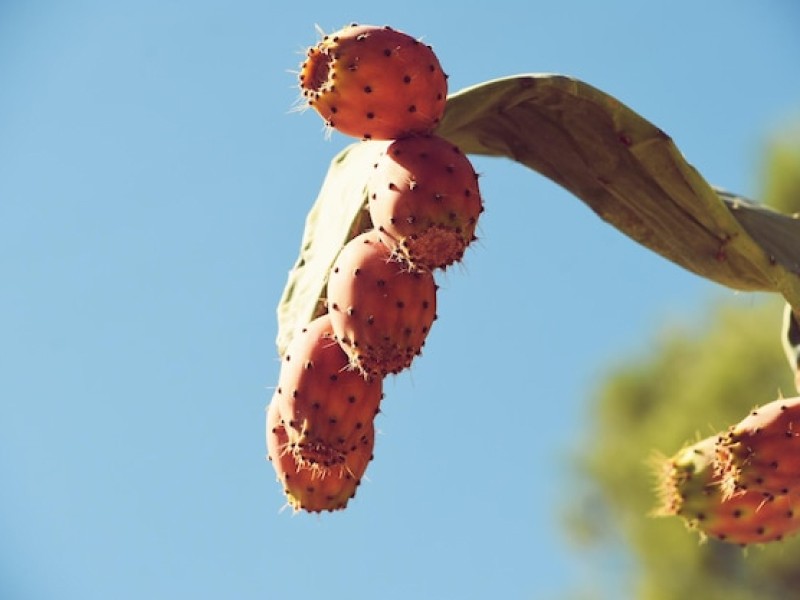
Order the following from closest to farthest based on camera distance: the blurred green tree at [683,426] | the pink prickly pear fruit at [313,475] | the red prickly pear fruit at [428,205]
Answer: the red prickly pear fruit at [428,205]
the pink prickly pear fruit at [313,475]
the blurred green tree at [683,426]

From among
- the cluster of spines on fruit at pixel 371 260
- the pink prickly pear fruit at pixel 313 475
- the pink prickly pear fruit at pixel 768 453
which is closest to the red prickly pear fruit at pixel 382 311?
the cluster of spines on fruit at pixel 371 260

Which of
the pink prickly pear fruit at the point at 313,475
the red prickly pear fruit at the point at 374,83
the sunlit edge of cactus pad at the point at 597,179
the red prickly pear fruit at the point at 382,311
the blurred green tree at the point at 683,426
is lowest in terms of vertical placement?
the pink prickly pear fruit at the point at 313,475

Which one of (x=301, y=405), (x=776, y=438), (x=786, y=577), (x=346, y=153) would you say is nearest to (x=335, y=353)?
(x=301, y=405)

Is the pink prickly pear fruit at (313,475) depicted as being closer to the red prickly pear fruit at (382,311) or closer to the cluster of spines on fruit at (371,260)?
the cluster of spines on fruit at (371,260)

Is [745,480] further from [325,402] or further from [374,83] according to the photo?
[374,83]

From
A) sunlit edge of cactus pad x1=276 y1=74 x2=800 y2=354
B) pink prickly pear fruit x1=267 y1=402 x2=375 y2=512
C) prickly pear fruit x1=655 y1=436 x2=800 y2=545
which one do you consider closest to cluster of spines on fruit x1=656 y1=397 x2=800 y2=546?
prickly pear fruit x1=655 y1=436 x2=800 y2=545

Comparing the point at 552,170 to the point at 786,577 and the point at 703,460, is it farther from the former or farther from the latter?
the point at 786,577

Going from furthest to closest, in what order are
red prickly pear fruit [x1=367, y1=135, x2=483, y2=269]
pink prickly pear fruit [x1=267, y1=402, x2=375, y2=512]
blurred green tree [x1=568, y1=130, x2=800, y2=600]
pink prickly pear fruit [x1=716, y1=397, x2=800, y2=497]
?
blurred green tree [x1=568, y1=130, x2=800, y2=600] → pink prickly pear fruit [x1=716, y1=397, x2=800, y2=497] → pink prickly pear fruit [x1=267, y1=402, x2=375, y2=512] → red prickly pear fruit [x1=367, y1=135, x2=483, y2=269]

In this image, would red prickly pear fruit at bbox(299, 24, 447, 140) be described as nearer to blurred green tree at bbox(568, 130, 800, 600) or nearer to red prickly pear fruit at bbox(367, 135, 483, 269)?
red prickly pear fruit at bbox(367, 135, 483, 269)
